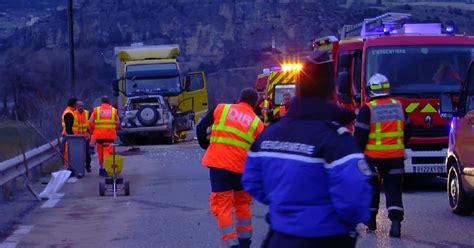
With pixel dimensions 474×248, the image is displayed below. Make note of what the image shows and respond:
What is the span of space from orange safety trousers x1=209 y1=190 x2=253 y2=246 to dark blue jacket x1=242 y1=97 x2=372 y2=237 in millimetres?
3837

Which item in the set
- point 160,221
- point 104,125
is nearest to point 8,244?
point 160,221

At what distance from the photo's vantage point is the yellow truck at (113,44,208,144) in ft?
102

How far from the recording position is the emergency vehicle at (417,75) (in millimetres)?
14352

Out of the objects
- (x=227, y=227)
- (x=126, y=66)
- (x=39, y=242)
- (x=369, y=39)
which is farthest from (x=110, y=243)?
(x=126, y=66)

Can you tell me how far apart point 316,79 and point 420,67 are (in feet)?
33.5

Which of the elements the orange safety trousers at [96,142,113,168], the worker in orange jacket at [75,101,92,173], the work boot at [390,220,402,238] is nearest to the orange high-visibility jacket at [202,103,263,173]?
the work boot at [390,220,402,238]

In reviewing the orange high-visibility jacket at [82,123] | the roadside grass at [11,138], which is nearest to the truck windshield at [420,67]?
the orange high-visibility jacket at [82,123]

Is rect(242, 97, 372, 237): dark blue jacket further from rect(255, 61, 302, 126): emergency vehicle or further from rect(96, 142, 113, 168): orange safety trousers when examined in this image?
rect(255, 61, 302, 126): emergency vehicle

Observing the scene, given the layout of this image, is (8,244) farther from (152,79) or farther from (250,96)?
(152,79)

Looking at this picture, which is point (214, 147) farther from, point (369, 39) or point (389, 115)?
point (369, 39)

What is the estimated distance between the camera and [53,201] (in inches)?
559

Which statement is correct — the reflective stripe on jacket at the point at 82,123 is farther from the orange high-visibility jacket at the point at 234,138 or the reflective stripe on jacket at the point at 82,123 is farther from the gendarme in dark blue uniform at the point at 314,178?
the gendarme in dark blue uniform at the point at 314,178

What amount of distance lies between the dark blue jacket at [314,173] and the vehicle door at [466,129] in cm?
673

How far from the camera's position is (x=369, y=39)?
14.9 m
